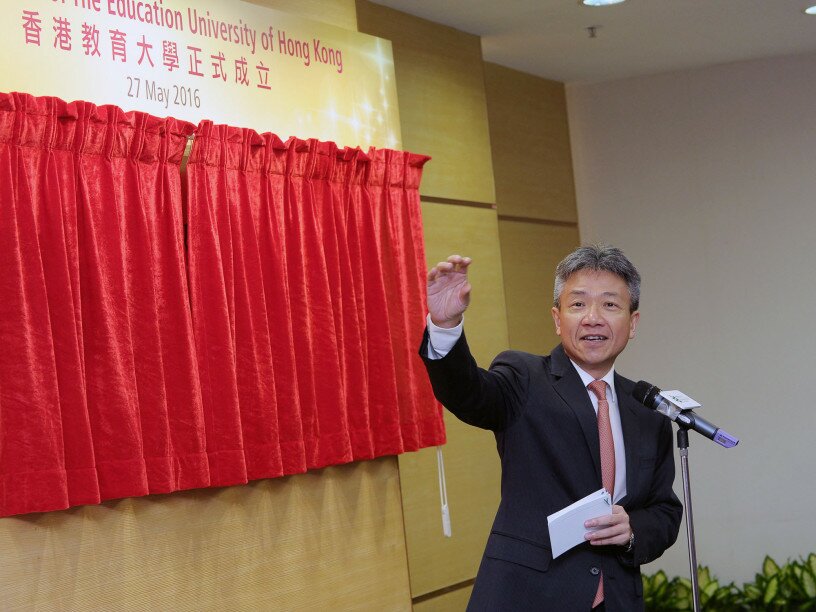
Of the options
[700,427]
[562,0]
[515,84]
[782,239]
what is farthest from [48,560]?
[782,239]

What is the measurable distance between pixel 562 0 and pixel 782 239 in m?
2.13

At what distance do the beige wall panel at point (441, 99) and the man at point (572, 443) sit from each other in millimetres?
2238

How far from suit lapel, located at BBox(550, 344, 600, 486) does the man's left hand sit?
0.11 m

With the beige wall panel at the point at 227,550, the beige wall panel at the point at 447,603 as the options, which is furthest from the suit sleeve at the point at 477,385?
the beige wall panel at the point at 447,603

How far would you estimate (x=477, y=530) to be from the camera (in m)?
4.90

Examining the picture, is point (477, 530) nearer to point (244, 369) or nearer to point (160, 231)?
point (244, 369)

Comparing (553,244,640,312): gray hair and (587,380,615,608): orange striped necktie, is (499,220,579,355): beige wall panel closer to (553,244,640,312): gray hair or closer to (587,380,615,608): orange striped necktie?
(553,244,640,312): gray hair

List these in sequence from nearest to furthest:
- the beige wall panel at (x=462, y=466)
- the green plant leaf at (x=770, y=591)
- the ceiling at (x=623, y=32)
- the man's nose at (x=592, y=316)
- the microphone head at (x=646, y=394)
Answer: the microphone head at (x=646, y=394), the man's nose at (x=592, y=316), the beige wall panel at (x=462, y=466), the ceiling at (x=623, y=32), the green plant leaf at (x=770, y=591)

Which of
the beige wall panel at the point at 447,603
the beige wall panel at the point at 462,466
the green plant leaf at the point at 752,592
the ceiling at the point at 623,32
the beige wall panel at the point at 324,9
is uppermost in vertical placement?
the ceiling at the point at 623,32

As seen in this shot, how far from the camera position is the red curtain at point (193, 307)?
2.92 m

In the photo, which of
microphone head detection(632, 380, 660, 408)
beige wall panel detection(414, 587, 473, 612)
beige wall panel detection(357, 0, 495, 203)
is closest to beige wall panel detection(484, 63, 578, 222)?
beige wall panel detection(357, 0, 495, 203)

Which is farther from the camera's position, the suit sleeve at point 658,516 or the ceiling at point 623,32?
the ceiling at point 623,32

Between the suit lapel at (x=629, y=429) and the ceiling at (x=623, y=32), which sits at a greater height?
the ceiling at (x=623, y=32)

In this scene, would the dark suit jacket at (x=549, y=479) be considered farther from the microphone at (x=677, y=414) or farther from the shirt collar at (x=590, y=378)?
the microphone at (x=677, y=414)
